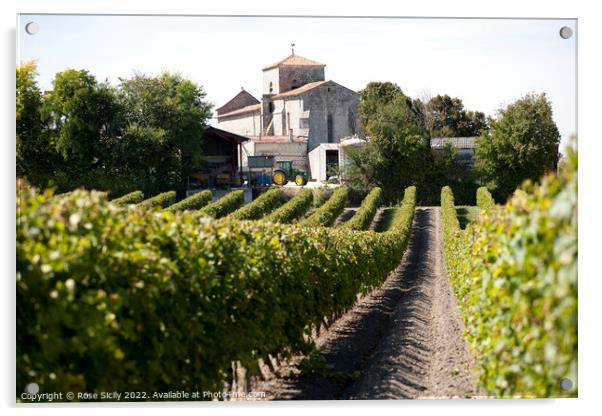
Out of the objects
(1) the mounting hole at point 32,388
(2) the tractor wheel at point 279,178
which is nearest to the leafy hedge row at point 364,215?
(2) the tractor wheel at point 279,178

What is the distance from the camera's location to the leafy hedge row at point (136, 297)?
4664 millimetres

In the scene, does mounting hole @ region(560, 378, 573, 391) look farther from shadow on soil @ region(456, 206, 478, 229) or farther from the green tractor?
the green tractor

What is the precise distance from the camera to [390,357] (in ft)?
29.8

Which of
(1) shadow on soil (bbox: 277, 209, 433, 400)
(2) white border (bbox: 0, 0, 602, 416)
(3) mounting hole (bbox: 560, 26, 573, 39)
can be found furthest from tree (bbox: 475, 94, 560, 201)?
(1) shadow on soil (bbox: 277, 209, 433, 400)

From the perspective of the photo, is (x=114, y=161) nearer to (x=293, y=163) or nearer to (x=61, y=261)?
(x=61, y=261)

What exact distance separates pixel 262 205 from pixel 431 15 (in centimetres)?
2186

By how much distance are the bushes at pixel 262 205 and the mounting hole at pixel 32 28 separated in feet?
61.0

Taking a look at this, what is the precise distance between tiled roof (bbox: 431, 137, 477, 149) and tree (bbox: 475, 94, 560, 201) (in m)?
1.83

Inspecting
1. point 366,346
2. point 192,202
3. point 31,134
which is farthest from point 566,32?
point 192,202

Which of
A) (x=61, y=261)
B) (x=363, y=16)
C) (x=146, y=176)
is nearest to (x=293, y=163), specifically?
(x=146, y=176)

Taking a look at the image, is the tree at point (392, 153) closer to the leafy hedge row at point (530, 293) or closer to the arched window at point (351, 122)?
the arched window at point (351, 122)

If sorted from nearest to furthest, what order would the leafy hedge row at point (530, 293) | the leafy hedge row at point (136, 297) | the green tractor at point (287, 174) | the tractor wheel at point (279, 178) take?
1. the leafy hedge row at point (530, 293)
2. the leafy hedge row at point (136, 297)
3. the tractor wheel at point (279, 178)
4. the green tractor at point (287, 174)

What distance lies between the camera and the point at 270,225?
964cm
